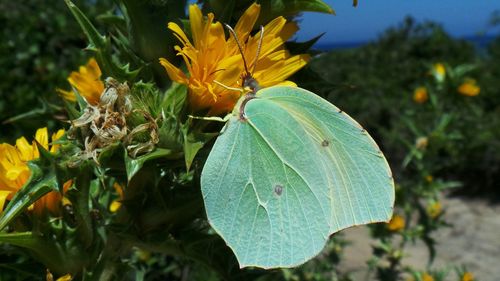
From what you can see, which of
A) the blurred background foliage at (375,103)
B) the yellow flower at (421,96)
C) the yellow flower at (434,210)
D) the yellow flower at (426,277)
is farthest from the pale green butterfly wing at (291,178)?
the yellow flower at (421,96)

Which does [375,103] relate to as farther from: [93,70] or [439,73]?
[93,70]

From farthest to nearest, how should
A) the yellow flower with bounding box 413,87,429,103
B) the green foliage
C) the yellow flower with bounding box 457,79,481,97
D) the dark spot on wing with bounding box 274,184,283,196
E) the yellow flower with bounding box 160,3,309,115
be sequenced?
the yellow flower with bounding box 413,87,429,103
the yellow flower with bounding box 457,79,481,97
the green foliage
the dark spot on wing with bounding box 274,184,283,196
the yellow flower with bounding box 160,3,309,115

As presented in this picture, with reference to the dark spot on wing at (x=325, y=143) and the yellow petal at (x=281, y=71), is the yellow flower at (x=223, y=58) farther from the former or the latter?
the dark spot on wing at (x=325, y=143)

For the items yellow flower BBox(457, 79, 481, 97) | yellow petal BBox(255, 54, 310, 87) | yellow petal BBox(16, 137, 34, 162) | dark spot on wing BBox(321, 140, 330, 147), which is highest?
yellow petal BBox(255, 54, 310, 87)

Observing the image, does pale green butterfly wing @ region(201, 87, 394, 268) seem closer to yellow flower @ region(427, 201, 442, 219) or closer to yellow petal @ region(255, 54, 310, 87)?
yellow petal @ region(255, 54, 310, 87)

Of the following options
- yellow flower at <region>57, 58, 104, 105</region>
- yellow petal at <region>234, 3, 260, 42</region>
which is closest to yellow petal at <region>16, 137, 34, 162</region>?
yellow flower at <region>57, 58, 104, 105</region>
